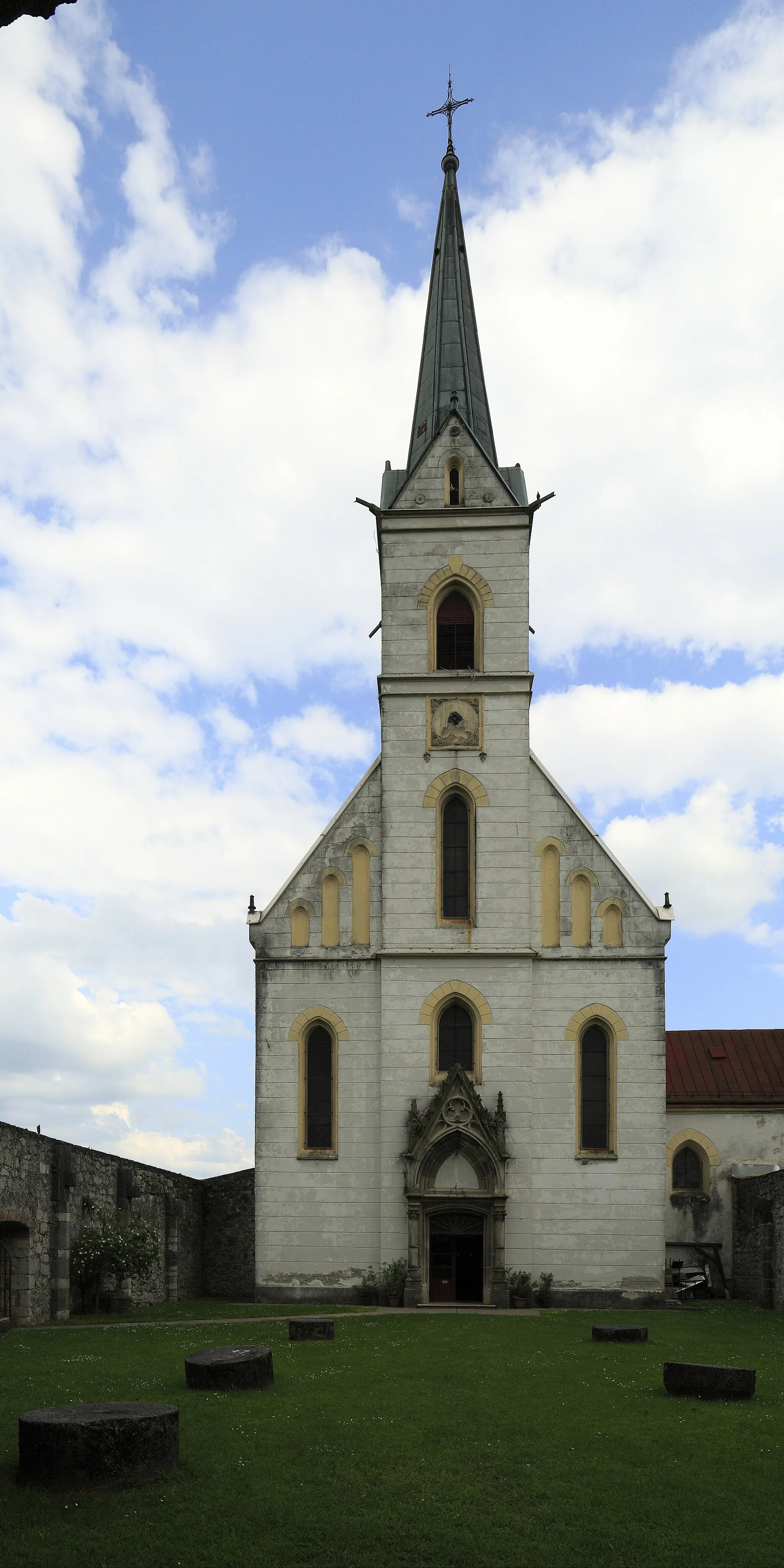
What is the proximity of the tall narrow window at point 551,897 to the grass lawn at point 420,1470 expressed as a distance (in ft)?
45.2

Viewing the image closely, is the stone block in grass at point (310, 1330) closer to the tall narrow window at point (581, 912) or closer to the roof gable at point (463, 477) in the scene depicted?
the tall narrow window at point (581, 912)

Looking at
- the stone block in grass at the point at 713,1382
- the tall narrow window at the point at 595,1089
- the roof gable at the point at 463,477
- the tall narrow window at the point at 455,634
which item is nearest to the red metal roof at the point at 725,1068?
the tall narrow window at the point at 595,1089

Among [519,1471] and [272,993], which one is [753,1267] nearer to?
[272,993]

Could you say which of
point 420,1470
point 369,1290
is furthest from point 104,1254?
point 420,1470

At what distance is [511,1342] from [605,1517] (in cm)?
1125

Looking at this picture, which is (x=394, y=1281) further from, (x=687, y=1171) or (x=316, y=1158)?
(x=687, y=1171)

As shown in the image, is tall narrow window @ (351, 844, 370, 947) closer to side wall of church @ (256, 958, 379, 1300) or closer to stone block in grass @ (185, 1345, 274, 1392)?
side wall of church @ (256, 958, 379, 1300)

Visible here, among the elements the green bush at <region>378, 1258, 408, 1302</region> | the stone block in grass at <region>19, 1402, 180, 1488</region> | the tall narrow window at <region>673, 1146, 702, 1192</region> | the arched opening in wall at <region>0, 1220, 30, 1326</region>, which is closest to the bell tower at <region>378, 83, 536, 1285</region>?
the green bush at <region>378, 1258, 408, 1302</region>

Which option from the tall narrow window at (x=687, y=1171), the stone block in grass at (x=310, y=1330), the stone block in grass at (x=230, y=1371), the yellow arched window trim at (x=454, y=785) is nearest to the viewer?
the stone block in grass at (x=230, y=1371)

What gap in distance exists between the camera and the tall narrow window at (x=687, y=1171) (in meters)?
38.6

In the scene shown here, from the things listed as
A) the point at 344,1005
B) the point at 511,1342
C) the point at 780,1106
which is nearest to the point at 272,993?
the point at 344,1005

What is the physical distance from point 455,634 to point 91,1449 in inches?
1004

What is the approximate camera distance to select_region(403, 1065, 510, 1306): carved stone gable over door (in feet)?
98.1

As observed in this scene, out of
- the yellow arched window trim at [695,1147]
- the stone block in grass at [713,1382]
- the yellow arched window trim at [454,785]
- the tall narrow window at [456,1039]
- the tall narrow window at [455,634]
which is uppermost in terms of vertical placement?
the tall narrow window at [455,634]
